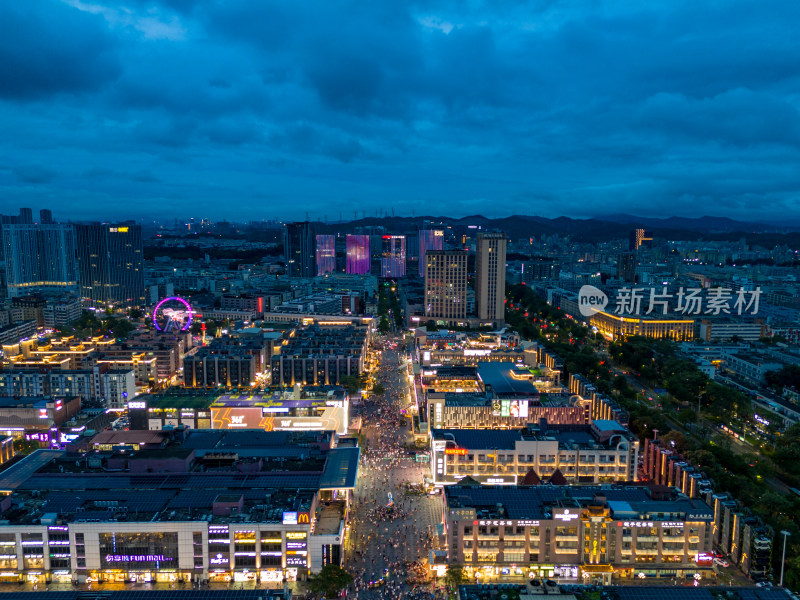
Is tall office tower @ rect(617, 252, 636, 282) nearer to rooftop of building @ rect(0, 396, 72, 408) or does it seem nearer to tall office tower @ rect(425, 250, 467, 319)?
tall office tower @ rect(425, 250, 467, 319)

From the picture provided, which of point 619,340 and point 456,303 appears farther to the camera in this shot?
point 456,303

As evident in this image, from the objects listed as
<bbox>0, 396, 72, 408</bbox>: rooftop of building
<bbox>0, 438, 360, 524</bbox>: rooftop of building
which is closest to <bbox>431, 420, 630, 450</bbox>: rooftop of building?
<bbox>0, 438, 360, 524</bbox>: rooftop of building

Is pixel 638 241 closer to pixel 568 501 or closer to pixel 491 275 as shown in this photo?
pixel 491 275

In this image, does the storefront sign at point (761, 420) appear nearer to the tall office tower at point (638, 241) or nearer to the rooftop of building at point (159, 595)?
the rooftop of building at point (159, 595)

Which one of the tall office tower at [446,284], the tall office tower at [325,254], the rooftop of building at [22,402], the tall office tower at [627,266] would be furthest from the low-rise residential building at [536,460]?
the tall office tower at [325,254]

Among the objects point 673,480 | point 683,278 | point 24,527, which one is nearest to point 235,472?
point 24,527

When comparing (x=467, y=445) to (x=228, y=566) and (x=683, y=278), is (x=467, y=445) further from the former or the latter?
(x=683, y=278)

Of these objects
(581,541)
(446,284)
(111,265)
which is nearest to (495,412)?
(581,541)
